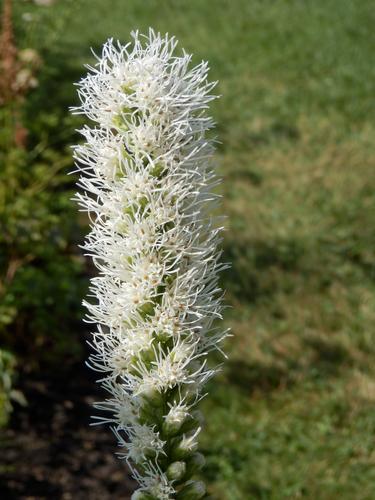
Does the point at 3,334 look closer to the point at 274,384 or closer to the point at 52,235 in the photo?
the point at 52,235

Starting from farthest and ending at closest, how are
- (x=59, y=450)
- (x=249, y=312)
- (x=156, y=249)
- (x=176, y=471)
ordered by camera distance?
(x=249, y=312)
(x=59, y=450)
(x=176, y=471)
(x=156, y=249)

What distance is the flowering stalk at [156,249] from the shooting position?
2.04m

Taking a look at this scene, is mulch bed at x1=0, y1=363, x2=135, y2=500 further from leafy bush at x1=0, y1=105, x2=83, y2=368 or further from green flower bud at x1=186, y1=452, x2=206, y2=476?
green flower bud at x1=186, y1=452, x2=206, y2=476

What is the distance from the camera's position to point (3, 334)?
5047 millimetres

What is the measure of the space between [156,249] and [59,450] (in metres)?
3.04

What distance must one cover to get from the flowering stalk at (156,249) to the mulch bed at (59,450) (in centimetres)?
236

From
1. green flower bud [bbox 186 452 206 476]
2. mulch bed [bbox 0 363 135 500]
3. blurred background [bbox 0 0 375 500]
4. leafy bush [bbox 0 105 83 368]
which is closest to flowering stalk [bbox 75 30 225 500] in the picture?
green flower bud [bbox 186 452 206 476]

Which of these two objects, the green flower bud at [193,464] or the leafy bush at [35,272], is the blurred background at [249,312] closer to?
the leafy bush at [35,272]

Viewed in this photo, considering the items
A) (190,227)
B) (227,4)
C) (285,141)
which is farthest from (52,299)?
(227,4)

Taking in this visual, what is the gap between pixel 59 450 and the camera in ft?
15.4

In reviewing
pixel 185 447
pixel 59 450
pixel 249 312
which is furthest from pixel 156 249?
pixel 249 312

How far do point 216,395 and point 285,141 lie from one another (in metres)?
4.36

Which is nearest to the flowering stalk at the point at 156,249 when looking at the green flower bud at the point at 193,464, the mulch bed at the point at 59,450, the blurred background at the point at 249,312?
the green flower bud at the point at 193,464

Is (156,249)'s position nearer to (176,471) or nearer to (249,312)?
(176,471)
